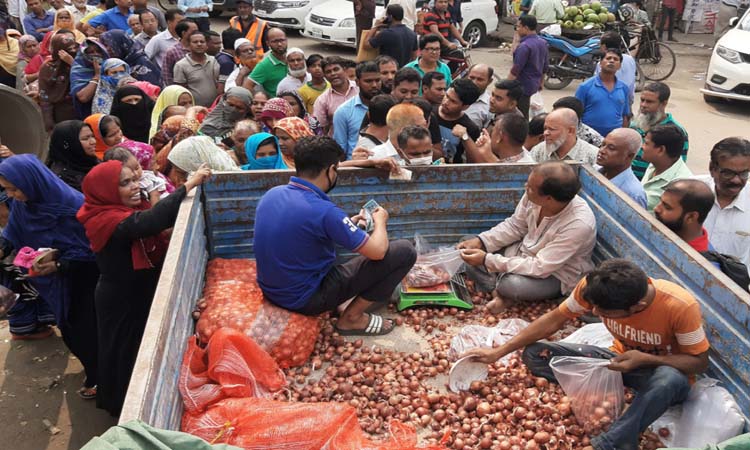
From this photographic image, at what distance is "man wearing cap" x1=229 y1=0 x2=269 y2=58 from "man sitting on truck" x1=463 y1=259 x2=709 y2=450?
6125mm

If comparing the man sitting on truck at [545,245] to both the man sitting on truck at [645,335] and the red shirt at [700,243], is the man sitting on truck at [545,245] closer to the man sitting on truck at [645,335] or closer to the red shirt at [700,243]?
the red shirt at [700,243]

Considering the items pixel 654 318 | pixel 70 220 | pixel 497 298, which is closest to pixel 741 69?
pixel 497 298

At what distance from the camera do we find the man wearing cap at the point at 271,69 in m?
6.84

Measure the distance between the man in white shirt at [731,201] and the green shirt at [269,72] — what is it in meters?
4.47

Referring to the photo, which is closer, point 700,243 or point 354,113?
point 700,243

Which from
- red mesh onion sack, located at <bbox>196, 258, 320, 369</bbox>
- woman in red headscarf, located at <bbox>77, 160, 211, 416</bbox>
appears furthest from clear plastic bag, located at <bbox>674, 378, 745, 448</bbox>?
woman in red headscarf, located at <bbox>77, 160, 211, 416</bbox>

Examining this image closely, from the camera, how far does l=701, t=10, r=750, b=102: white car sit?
10.4 meters

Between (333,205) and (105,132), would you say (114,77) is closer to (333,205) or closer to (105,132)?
(105,132)

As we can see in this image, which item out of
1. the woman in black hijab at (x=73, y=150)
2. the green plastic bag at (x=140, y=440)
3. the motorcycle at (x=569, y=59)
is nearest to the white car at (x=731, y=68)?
the motorcycle at (x=569, y=59)

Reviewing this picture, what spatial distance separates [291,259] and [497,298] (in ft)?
4.67

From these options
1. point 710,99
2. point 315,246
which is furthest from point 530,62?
point 710,99

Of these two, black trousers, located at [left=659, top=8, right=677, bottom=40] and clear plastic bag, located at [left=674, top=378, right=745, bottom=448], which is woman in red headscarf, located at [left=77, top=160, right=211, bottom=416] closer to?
clear plastic bag, located at [left=674, top=378, right=745, bottom=448]

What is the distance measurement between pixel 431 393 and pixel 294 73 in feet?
13.9

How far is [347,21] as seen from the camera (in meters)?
13.4
